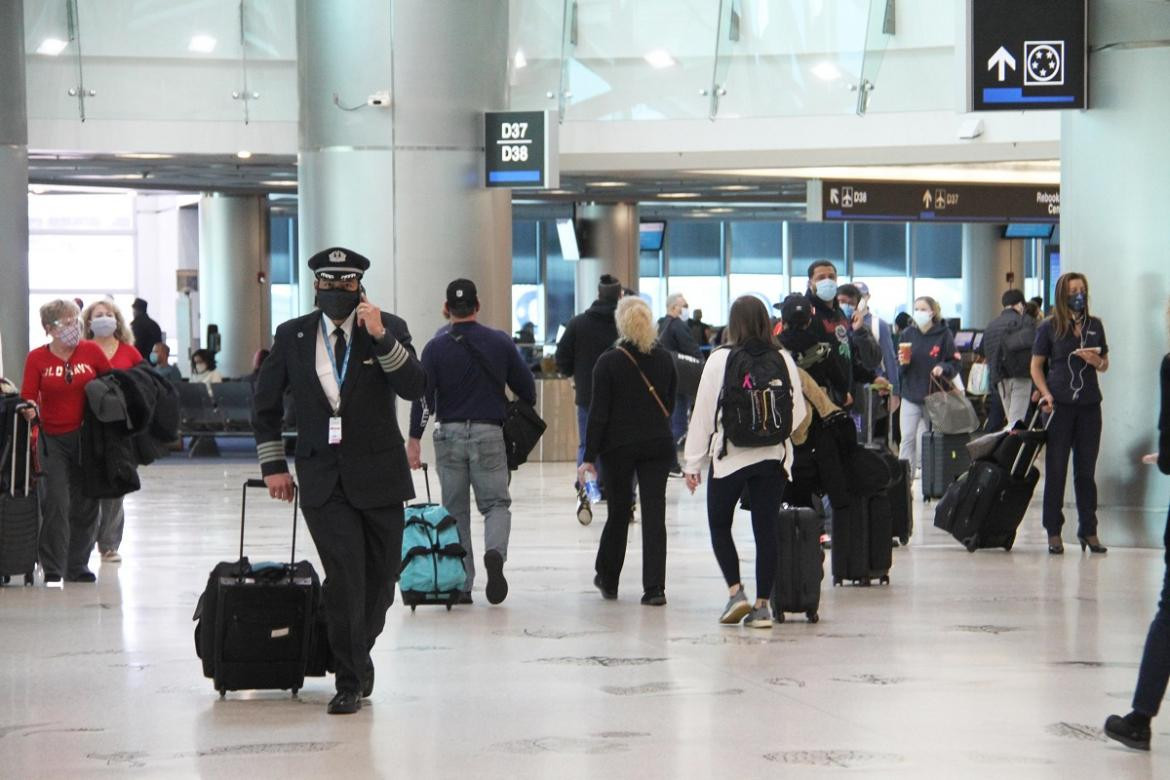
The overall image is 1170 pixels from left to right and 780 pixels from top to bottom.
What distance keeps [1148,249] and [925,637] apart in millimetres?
5058

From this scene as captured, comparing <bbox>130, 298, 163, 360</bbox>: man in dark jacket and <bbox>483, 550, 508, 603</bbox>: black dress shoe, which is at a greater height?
<bbox>130, 298, 163, 360</bbox>: man in dark jacket

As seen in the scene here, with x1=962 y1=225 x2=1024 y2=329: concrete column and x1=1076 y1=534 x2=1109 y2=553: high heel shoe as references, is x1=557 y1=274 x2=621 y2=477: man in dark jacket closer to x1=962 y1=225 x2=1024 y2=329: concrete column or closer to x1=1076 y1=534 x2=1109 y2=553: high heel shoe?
x1=1076 y1=534 x2=1109 y2=553: high heel shoe

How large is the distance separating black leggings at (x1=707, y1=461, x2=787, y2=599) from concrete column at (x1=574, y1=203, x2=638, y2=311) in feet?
85.6

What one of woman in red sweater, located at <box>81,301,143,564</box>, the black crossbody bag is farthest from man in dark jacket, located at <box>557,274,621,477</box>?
the black crossbody bag

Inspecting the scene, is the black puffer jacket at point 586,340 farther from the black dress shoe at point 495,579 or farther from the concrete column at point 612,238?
the concrete column at point 612,238

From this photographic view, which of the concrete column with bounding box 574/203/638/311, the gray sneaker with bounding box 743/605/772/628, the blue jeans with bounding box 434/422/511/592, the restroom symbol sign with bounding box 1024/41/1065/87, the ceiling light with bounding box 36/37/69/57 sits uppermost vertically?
the ceiling light with bounding box 36/37/69/57

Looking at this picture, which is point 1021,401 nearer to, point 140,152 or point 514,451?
point 514,451

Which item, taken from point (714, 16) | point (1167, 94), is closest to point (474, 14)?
point (714, 16)

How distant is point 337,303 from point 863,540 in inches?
180

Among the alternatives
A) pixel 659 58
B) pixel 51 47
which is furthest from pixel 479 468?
pixel 51 47

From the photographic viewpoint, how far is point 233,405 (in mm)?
23984

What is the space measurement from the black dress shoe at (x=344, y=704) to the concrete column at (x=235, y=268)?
26.1 meters

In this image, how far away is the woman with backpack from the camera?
28.6 feet

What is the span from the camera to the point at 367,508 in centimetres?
686
